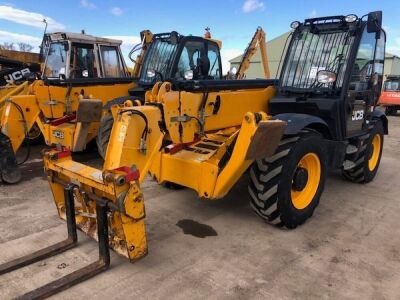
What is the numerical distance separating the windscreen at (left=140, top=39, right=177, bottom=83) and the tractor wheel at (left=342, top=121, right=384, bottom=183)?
3.36m

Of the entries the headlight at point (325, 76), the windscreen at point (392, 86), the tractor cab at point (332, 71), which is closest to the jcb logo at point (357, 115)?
the tractor cab at point (332, 71)

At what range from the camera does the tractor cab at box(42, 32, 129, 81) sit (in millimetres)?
7676

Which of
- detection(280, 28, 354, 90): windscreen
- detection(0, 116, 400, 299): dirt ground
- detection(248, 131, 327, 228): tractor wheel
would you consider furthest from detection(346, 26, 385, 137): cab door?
detection(0, 116, 400, 299): dirt ground

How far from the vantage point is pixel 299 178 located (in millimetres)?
Result: 4309

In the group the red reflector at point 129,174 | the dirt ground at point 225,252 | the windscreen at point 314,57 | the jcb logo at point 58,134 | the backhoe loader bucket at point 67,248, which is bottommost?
the dirt ground at point 225,252

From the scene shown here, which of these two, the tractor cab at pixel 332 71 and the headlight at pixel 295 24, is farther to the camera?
the headlight at pixel 295 24

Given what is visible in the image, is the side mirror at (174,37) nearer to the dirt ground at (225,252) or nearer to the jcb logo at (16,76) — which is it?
the dirt ground at (225,252)

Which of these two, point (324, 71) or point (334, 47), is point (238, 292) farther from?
point (334, 47)

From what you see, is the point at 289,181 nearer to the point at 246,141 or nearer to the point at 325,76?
the point at 246,141

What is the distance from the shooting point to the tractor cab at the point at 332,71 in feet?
15.6

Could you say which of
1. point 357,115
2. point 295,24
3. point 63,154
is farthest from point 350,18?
point 63,154

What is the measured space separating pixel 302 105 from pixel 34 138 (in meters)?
6.50

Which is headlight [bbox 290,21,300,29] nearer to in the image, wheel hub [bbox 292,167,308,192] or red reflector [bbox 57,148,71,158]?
wheel hub [bbox 292,167,308,192]

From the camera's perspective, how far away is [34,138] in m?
8.89
